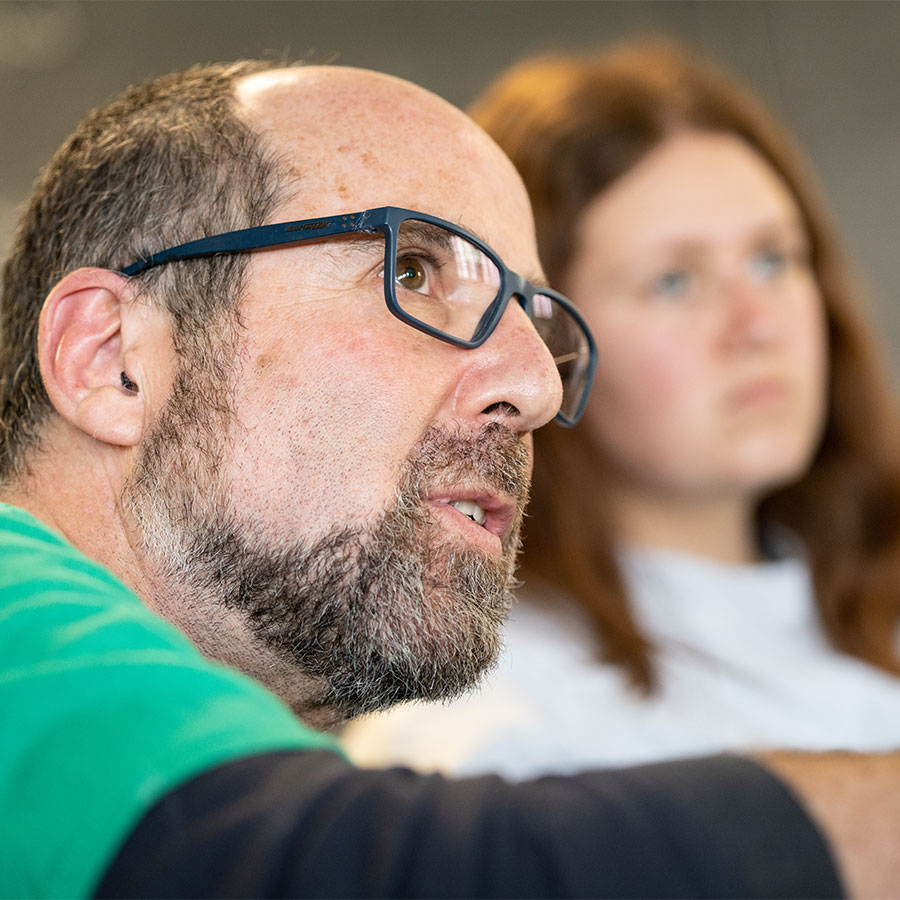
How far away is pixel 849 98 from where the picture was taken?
9.80 ft

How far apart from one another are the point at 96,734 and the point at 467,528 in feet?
1.24

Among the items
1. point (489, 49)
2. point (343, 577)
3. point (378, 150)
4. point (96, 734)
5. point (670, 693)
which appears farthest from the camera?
point (489, 49)

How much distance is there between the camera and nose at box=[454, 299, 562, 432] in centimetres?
80

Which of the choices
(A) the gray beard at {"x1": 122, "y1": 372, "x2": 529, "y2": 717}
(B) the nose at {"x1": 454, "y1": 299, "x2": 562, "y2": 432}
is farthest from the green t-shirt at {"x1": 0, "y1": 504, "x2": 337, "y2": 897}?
(B) the nose at {"x1": 454, "y1": 299, "x2": 562, "y2": 432}

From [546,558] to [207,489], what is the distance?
86cm

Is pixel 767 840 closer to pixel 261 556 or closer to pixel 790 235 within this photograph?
pixel 261 556

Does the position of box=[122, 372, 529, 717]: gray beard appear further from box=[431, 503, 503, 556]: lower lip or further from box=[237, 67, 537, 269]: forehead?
box=[237, 67, 537, 269]: forehead

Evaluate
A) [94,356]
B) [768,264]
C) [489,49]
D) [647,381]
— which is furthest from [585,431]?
[489,49]

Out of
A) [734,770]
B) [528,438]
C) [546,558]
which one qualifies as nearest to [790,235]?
[546,558]

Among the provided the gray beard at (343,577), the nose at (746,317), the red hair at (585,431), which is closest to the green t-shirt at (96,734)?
the gray beard at (343,577)

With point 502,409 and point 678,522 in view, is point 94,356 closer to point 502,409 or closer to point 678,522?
point 502,409

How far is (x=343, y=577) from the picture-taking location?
74cm

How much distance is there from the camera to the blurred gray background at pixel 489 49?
8.43 ft

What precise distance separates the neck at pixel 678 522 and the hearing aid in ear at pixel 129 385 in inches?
37.1
